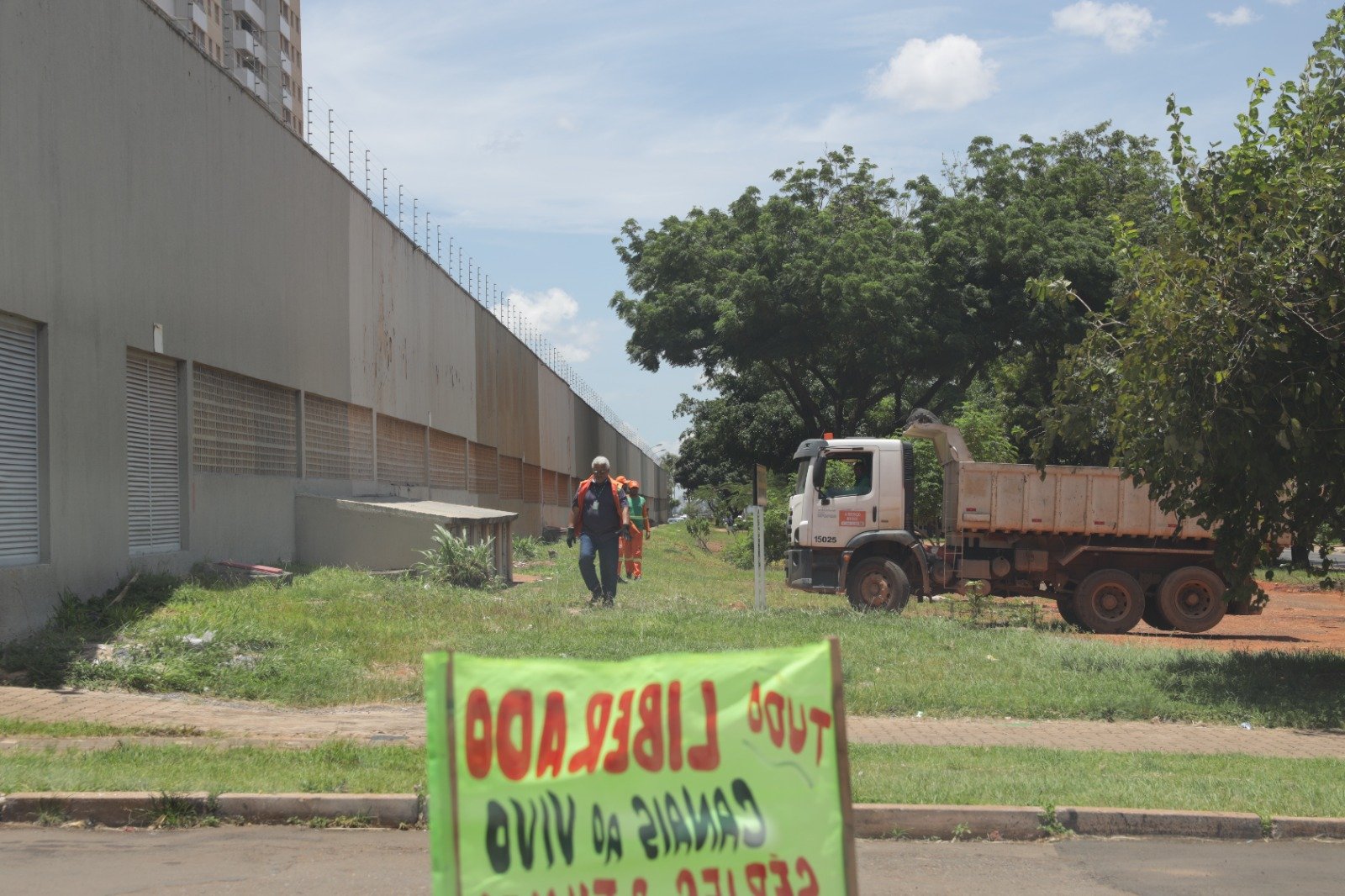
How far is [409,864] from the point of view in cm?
677

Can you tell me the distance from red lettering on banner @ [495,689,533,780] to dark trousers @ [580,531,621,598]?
44.5ft

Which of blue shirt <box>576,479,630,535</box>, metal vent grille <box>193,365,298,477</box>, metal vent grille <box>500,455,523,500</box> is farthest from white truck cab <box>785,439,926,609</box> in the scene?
metal vent grille <box>500,455,523,500</box>

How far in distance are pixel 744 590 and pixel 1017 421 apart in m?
17.0

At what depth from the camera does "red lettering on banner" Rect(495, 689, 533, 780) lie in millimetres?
3723

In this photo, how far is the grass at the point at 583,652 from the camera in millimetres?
11539

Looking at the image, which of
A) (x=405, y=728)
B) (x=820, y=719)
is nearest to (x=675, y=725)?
(x=820, y=719)

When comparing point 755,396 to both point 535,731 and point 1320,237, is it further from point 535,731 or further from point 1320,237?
point 535,731

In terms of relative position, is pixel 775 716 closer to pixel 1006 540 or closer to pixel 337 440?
pixel 1006 540

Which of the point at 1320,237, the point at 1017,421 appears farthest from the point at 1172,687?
the point at 1017,421

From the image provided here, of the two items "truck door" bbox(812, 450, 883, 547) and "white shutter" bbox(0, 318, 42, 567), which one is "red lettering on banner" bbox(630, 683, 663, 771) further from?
"truck door" bbox(812, 450, 883, 547)

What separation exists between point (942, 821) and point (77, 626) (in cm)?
836

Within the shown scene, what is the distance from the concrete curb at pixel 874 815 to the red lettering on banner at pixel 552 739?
13.5ft

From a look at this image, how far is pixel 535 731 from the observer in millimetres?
3781

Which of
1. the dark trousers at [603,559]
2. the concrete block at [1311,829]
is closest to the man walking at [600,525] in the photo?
the dark trousers at [603,559]
